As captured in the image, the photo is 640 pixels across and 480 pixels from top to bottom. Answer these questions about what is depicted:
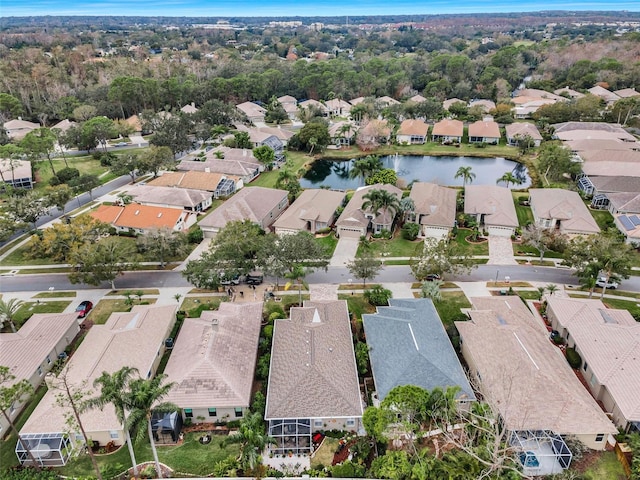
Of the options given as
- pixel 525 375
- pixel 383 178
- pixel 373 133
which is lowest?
pixel 373 133

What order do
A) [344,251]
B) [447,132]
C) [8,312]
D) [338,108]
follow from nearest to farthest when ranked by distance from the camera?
[8,312]
[344,251]
[447,132]
[338,108]

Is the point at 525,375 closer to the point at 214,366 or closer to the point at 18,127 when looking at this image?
the point at 214,366

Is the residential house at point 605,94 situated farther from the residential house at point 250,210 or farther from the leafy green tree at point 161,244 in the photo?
the leafy green tree at point 161,244

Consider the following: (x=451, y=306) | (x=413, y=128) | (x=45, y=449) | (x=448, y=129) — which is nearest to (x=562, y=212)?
(x=451, y=306)

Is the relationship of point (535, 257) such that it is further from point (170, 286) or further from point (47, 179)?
point (47, 179)

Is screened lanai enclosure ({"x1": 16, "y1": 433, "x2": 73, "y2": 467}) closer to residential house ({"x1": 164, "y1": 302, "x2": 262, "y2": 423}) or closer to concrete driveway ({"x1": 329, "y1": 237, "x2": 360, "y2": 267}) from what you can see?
residential house ({"x1": 164, "y1": 302, "x2": 262, "y2": 423})
